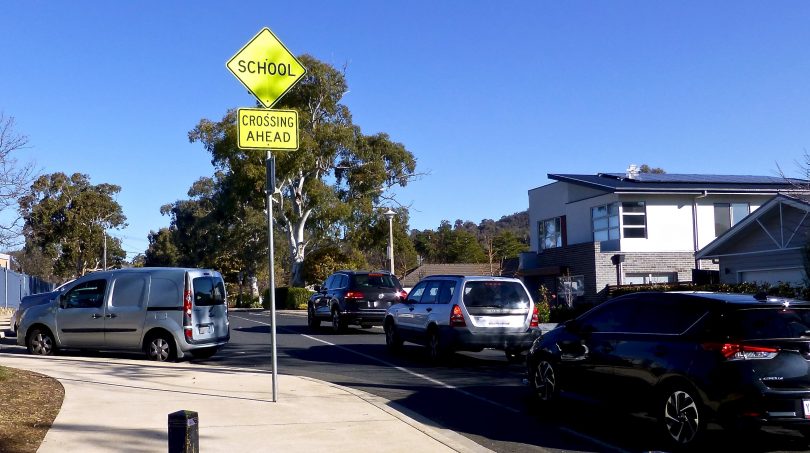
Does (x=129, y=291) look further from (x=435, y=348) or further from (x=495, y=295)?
(x=495, y=295)

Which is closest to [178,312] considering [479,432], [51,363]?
[51,363]

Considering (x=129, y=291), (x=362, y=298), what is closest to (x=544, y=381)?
(x=129, y=291)

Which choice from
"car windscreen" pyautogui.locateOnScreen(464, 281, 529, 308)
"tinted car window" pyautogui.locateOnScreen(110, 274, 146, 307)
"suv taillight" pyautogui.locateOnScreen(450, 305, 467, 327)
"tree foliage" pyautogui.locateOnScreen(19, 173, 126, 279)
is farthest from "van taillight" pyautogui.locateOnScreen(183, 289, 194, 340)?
"tree foliage" pyautogui.locateOnScreen(19, 173, 126, 279)

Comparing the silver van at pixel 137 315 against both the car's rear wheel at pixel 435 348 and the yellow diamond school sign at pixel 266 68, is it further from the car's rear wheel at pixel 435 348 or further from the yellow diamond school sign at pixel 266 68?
the yellow diamond school sign at pixel 266 68

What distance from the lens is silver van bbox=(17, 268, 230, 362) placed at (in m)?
15.6

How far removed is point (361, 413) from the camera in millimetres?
9852

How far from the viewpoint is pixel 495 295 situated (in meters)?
15.5

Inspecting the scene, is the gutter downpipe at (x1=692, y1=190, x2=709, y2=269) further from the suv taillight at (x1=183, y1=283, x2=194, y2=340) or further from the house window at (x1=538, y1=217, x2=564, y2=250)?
the suv taillight at (x1=183, y1=283, x2=194, y2=340)

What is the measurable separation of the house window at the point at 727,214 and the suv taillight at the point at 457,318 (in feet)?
80.5

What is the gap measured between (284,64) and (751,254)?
20.8m

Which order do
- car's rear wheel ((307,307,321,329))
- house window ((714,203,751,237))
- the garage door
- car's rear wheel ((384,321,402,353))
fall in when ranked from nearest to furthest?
car's rear wheel ((384,321,402,353)) < the garage door < car's rear wheel ((307,307,321,329)) < house window ((714,203,751,237))

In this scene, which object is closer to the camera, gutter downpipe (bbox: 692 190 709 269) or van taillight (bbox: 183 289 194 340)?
van taillight (bbox: 183 289 194 340)

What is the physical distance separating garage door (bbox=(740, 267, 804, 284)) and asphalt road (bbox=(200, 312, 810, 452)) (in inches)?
465

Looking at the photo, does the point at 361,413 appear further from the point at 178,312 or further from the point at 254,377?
the point at 178,312
